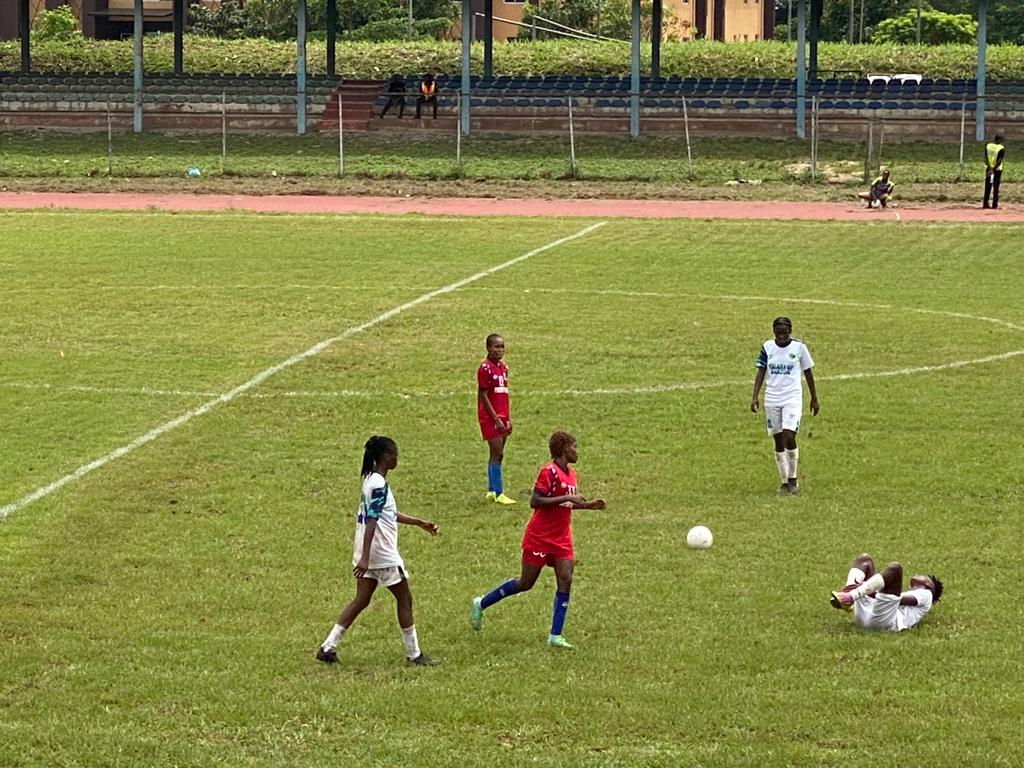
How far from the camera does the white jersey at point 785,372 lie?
1884 cm

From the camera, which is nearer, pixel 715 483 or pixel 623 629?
pixel 623 629

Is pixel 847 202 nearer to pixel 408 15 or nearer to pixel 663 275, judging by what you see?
pixel 663 275

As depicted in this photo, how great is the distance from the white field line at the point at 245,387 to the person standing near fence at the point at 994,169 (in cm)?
1161

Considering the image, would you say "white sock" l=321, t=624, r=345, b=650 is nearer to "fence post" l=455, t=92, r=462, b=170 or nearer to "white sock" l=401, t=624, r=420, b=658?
"white sock" l=401, t=624, r=420, b=658

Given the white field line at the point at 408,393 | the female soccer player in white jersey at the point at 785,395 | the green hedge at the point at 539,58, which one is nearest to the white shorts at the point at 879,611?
the female soccer player in white jersey at the point at 785,395

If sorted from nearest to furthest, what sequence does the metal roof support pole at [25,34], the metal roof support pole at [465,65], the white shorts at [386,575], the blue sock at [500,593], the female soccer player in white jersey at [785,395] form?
the white shorts at [386,575] → the blue sock at [500,593] → the female soccer player in white jersey at [785,395] → the metal roof support pole at [465,65] → the metal roof support pole at [25,34]

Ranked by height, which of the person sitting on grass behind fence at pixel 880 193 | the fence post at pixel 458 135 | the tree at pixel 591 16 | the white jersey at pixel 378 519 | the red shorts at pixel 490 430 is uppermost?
the tree at pixel 591 16

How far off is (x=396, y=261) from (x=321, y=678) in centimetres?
2333

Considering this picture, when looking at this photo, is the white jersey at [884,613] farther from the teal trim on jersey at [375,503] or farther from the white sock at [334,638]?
the white sock at [334,638]

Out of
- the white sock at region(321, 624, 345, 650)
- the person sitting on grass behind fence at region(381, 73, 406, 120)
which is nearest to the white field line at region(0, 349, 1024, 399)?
the white sock at region(321, 624, 345, 650)

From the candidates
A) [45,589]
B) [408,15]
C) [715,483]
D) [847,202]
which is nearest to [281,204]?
[847,202]

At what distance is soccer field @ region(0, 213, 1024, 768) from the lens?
11.7 meters

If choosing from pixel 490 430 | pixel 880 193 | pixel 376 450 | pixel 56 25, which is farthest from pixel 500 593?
pixel 56 25

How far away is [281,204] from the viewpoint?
1790 inches
